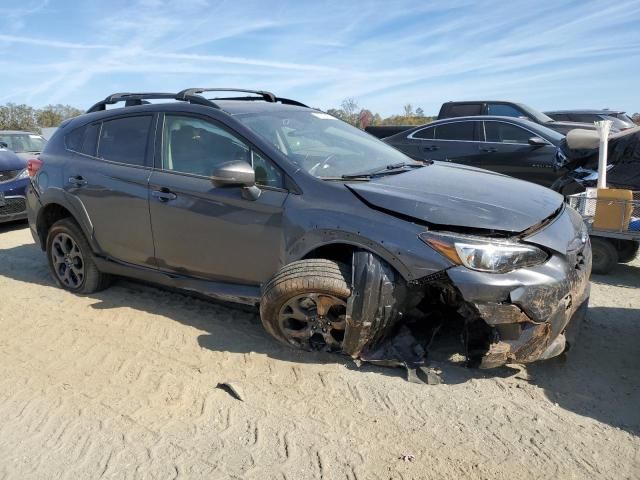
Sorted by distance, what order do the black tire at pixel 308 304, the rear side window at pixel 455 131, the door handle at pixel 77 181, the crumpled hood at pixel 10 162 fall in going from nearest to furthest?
the black tire at pixel 308 304
the door handle at pixel 77 181
the crumpled hood at pixel 10 162
the rear side window at pixel 455 131

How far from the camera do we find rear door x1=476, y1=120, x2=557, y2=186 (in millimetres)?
8164

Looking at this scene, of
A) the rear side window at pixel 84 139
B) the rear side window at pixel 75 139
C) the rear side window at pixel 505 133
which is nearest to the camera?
the rear side window at pixel 84 139

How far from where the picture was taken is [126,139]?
4617mm

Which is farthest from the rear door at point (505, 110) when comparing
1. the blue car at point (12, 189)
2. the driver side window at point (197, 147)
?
the blue car at point (12, 189)

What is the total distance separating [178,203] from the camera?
13.4 ft

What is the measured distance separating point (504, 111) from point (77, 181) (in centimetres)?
944

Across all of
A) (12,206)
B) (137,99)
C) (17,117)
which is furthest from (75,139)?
(17,117)

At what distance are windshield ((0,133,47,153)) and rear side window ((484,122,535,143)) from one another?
32.5 ft

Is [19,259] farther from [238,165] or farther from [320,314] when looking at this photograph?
[320,314]

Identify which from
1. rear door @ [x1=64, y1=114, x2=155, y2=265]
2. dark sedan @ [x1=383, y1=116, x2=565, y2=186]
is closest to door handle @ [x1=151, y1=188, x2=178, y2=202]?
rear door @ [x1=64, y1=114, x2=155, y2=265]

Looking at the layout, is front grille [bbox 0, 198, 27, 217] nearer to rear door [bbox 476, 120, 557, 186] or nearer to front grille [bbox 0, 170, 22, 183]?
front grille [bbox 0, 170, 22, 183]

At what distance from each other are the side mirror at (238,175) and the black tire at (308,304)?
0.61 metres

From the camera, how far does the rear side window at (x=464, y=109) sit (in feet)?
39.8

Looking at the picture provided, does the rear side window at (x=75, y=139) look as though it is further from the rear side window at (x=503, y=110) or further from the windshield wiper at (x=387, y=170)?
the rear side window at (x=503, y=110)
